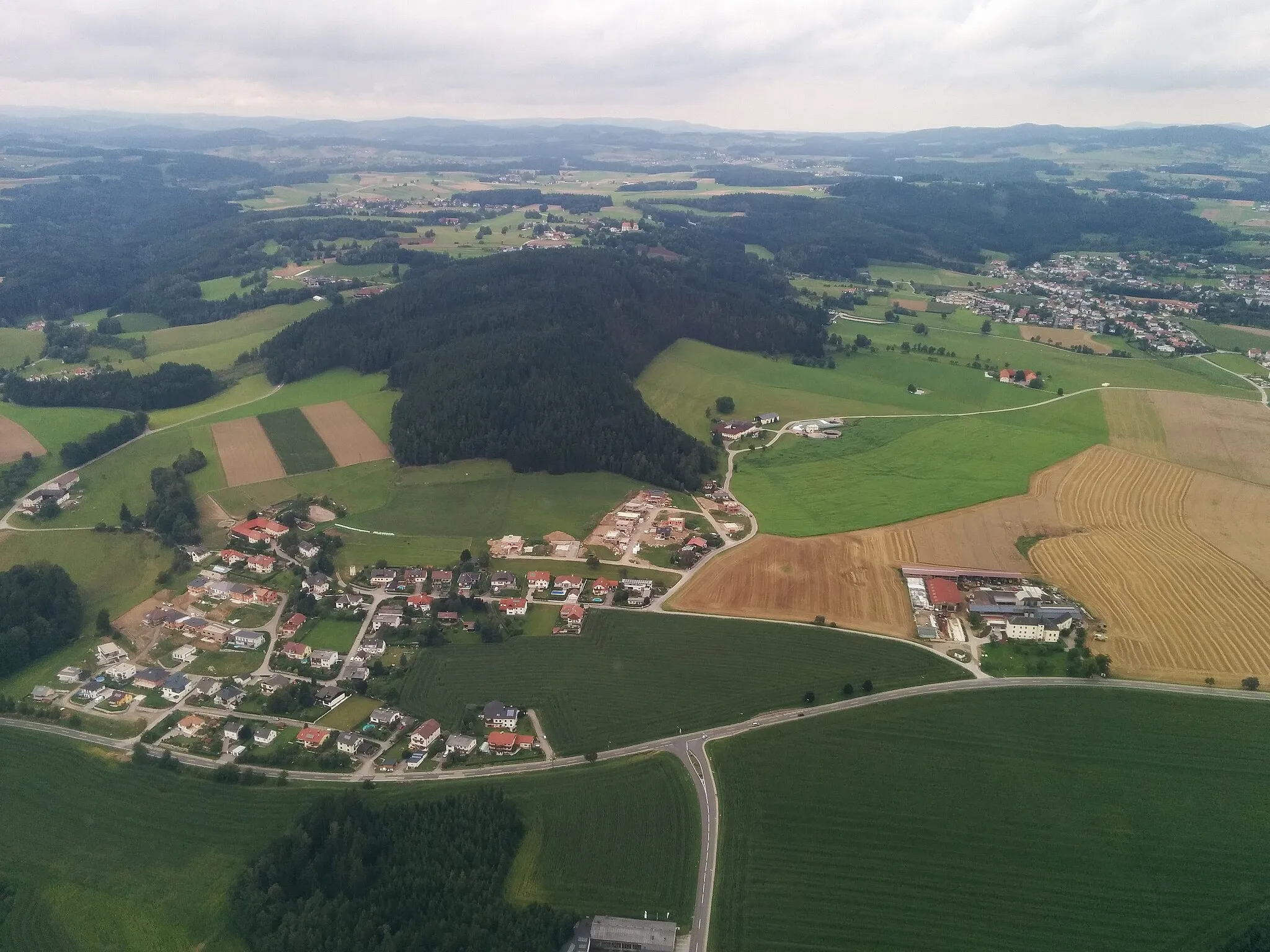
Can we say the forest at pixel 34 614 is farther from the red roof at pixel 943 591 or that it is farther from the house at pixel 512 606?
the red roof at pixel 943 591

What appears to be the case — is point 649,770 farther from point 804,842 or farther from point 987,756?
point 987,756

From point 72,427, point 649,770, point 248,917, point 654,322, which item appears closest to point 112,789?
point 248,917

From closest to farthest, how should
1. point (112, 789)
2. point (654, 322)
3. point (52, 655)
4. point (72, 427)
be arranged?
point (112, 789) < point (52, 655) < point (72, 427) < point (654, 322)

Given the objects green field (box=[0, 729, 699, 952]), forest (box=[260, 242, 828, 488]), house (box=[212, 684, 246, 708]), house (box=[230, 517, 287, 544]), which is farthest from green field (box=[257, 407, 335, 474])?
green field (box=[0, 729, 699, 952])

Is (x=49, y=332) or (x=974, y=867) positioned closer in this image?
(x=974, y=867)

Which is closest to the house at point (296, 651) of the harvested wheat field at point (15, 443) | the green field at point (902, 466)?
the green field at point (902, 466)

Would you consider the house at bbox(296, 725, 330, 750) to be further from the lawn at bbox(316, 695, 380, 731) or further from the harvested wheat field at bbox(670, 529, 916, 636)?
the harvested wheat field at bbox(670, 529, 916, 636)
